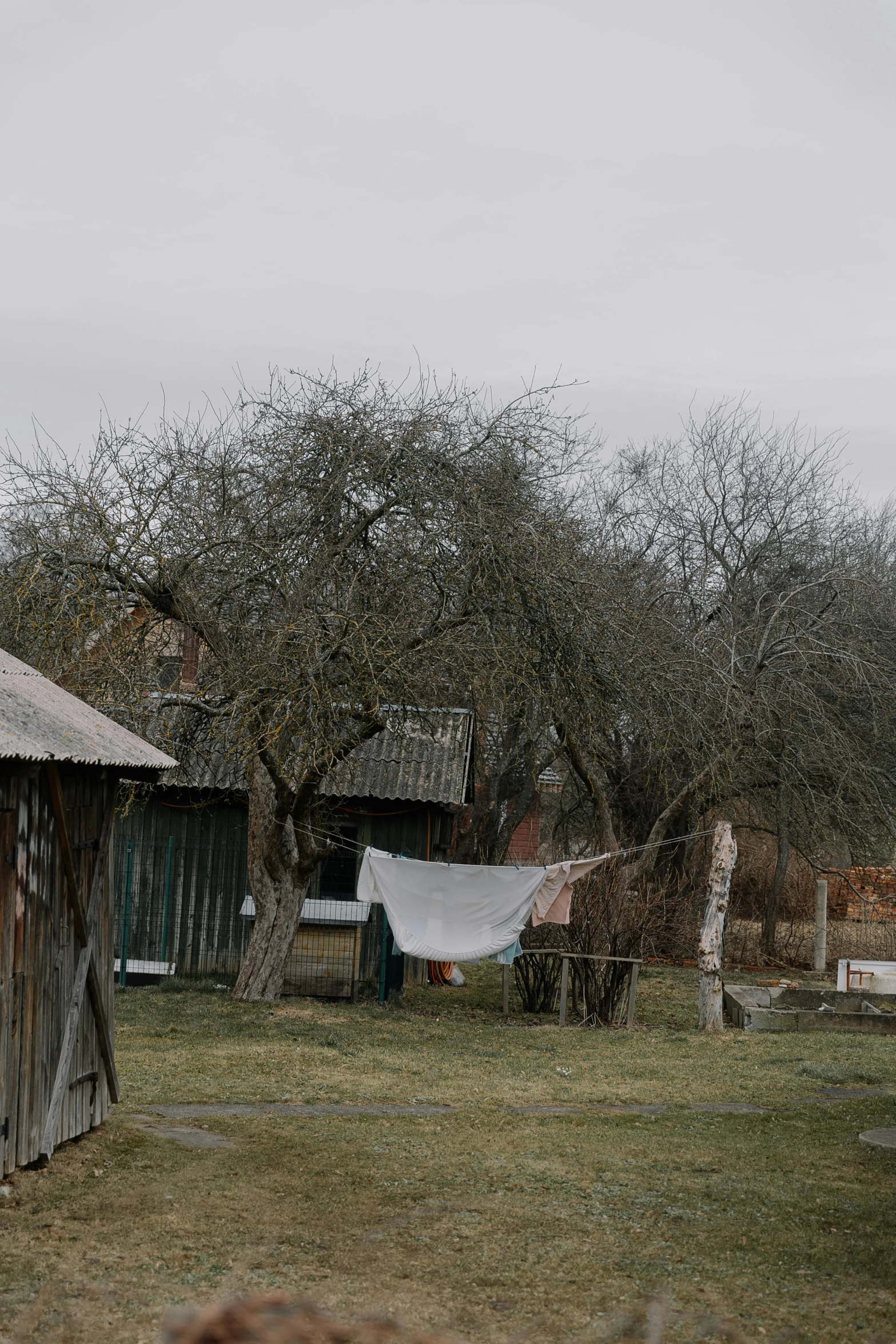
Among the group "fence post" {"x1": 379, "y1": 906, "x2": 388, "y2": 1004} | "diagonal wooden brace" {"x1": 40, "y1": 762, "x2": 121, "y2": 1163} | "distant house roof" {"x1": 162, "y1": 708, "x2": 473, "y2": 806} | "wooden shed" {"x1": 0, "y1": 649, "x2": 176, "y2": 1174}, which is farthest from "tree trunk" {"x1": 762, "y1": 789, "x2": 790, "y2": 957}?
"wooden shed" {"x1": 0, "y1": 649, "x2": 176, "y2": 1174}

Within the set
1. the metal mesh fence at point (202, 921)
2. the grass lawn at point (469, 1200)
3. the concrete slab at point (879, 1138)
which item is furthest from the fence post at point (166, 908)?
the concrete slab at point (879, 1138)

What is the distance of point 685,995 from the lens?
678 inches

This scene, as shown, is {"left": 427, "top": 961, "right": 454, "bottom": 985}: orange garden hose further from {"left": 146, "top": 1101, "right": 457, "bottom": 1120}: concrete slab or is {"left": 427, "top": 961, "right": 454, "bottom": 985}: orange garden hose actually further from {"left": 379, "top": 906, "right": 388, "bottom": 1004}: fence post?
{"left": 146, "top": 1101, "right": 457, "bottom": 1120}: concrete slab

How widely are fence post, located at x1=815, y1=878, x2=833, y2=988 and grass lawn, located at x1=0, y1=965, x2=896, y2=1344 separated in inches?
374

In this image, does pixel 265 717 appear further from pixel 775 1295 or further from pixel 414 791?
pixel 775 1295

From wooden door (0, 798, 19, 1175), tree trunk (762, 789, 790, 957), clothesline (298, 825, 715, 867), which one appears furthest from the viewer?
tree trunk (762, 789, 790, 957)

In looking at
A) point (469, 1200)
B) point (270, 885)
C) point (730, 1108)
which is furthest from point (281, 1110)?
point (270, 885)

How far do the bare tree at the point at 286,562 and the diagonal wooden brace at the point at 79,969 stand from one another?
3.40 meters

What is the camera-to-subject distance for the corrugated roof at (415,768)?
15648 millimetres

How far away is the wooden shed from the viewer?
21.0ft

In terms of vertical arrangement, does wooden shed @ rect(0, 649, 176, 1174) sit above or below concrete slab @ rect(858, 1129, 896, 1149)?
above

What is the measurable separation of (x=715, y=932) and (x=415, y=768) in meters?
4.48

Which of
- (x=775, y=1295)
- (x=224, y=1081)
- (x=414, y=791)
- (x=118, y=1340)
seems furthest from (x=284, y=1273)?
(x=414, y=791)

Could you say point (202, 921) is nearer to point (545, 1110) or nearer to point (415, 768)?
point (415, 768)
